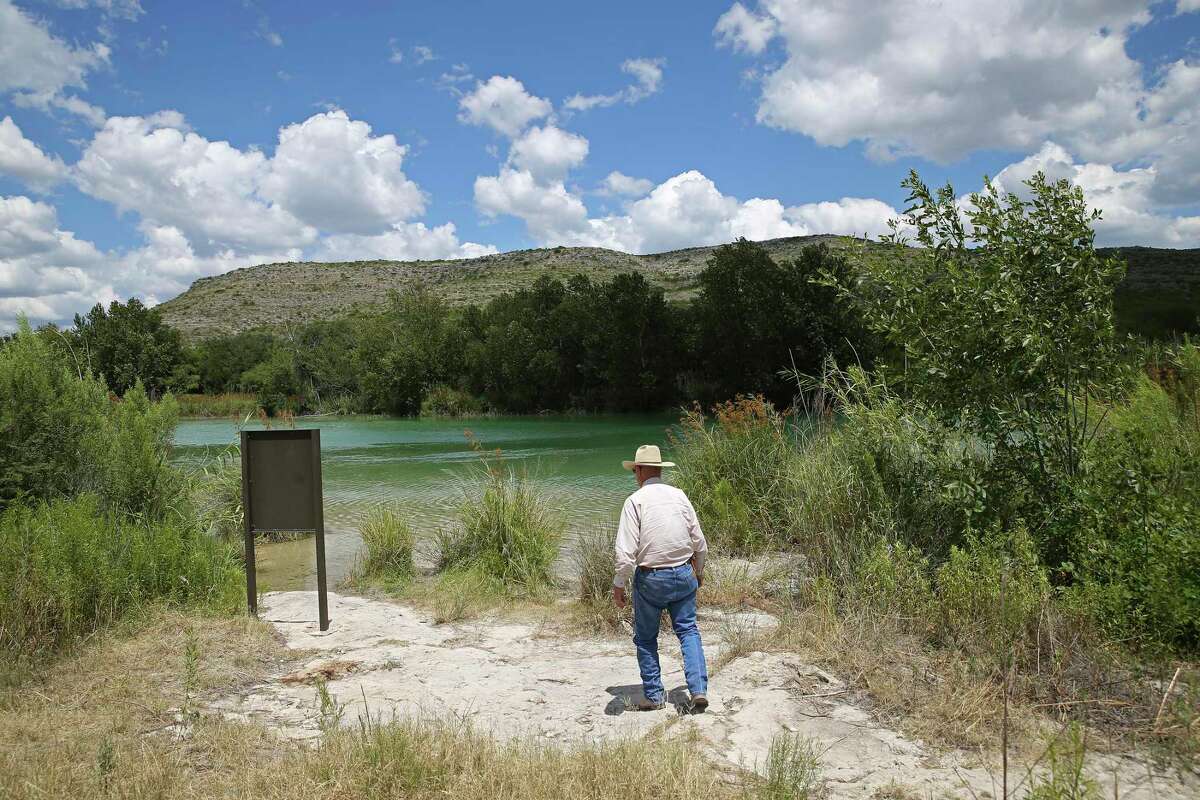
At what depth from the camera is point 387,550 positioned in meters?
9.70

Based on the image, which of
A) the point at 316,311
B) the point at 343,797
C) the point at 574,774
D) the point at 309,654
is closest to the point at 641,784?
the point at 574,774

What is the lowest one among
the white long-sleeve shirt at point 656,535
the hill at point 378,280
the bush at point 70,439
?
the white long-sleeve shirt at point 656,535

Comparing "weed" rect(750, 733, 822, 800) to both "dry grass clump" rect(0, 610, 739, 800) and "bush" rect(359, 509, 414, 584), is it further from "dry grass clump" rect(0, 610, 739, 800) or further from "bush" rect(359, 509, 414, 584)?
"bush" rect(359, 509, 414, 584)

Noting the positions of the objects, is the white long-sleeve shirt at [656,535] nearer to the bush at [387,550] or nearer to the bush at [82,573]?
the bush at [82,573]

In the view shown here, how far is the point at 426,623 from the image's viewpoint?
Answer: 735 centimetres

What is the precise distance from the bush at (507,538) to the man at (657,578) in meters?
3.60

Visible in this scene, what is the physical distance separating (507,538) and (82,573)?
4.16 m

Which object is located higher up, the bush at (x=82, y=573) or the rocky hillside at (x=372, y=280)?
the rocky hillside at (x=372, y=280)

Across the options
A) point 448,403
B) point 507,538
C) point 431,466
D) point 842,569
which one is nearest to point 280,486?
point 507,538

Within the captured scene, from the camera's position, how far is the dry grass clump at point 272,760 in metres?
3.62

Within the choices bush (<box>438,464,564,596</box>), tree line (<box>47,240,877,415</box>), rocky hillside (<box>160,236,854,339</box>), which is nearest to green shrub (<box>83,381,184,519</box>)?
bush (<box>438,464,564,596</box>)

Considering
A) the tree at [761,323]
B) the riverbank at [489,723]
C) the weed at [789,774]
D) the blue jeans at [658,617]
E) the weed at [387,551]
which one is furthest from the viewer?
the tree at [761,323]

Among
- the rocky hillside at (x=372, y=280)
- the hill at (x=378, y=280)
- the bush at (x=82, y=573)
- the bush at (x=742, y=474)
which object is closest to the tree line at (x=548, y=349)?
the bush at (x=742, y=474)

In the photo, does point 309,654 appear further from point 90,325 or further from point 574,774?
point 90,325
